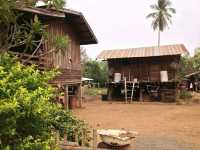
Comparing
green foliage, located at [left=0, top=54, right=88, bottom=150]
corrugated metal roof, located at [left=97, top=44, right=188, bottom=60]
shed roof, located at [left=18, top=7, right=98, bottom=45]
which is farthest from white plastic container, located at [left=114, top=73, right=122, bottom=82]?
green foliage, located at [left=0, top=54, right=88, bottom=150]

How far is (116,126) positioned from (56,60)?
6.17m

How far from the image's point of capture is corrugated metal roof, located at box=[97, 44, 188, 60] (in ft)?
108

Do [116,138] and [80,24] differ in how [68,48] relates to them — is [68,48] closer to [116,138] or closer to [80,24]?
[80,24]

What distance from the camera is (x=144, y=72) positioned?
34.1 meters

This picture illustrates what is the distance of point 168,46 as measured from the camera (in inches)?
1378

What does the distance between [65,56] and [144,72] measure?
46.4 ft

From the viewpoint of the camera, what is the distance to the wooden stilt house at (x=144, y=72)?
108 feet

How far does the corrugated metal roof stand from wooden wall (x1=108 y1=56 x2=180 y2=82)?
1.96 ft

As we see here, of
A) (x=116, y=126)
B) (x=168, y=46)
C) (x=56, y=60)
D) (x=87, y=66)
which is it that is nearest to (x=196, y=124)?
(x=116, y=126)

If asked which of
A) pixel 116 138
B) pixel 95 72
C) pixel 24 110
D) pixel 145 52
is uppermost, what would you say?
pixel 145 52

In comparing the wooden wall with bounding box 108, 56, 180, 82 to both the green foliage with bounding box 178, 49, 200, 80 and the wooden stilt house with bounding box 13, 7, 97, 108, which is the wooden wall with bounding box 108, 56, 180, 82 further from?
the green foliage with bounding box 178, 49, 200, 80

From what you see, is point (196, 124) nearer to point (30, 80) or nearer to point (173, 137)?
point (173, 137)

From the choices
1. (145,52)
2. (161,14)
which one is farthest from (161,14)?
(145,52)

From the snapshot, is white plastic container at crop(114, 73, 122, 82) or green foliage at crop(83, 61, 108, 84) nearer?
white plastic container at crop(114, 73, 122, 82)
